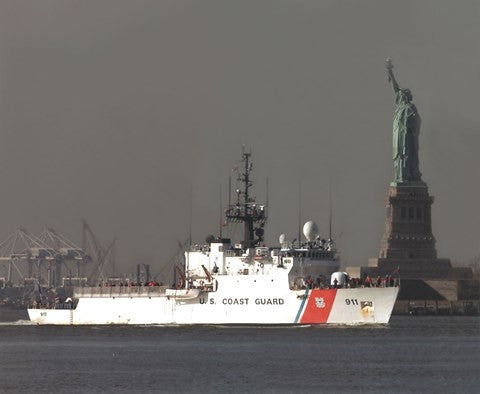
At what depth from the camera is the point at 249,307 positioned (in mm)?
134000

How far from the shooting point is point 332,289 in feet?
429

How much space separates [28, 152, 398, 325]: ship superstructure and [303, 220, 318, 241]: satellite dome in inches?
3.4

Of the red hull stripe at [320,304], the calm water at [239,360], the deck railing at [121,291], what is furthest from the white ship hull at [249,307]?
the calm water at [239,360]

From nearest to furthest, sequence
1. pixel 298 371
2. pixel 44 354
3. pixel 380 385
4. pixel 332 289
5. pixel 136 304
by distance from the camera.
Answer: pixel 380 385
pixel 298 371
pixel 44 354
pixel 332 289
pixel 136 304

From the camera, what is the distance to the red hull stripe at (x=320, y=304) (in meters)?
130

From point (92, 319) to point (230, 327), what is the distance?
16.3 metres

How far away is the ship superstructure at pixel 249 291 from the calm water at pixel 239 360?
171 cm

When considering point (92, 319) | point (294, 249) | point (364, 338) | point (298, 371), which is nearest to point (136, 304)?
point (92, 319)

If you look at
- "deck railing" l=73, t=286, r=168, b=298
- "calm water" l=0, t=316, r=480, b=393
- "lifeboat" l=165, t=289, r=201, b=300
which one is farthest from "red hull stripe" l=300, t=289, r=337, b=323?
"deck railing" l=73, t=286, r=168, b=298

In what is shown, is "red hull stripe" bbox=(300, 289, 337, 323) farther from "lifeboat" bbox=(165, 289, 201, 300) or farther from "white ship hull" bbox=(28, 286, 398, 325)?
"lifeboat" bbox=(165, 289, 201, 300)

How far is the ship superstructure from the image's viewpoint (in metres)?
131

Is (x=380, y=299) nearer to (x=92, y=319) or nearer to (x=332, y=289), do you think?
(x=332, y=289)

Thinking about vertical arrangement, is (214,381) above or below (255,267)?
below

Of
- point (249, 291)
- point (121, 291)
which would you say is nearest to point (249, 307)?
point (249, 291)
